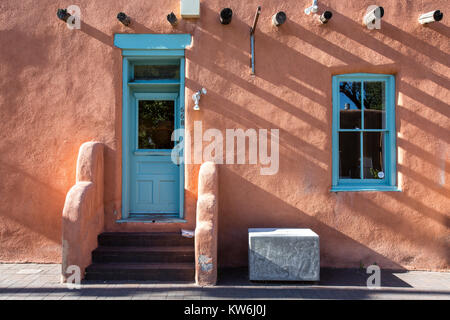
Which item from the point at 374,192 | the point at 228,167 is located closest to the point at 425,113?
the point at 374,192

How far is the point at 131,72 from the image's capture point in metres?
5.78

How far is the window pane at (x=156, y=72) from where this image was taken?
5820 millimetres

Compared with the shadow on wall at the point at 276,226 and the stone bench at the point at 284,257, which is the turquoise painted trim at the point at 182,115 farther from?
the stone bench at the point at 284,257

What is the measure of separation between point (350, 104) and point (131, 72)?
375cm

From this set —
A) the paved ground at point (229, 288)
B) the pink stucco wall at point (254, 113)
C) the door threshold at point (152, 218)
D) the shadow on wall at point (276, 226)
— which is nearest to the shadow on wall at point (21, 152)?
the pink stucco wall at point (254, 113)

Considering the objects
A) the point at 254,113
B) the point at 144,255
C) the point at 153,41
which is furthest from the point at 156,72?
the point at 144,255

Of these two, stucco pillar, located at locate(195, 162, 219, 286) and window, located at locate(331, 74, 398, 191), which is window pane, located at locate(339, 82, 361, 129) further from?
stucco pillar, located at locate(195, 162, 219, 286)

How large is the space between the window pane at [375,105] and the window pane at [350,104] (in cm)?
13

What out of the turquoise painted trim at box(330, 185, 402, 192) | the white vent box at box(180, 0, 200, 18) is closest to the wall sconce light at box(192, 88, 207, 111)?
the white vent box at box(180, 0, 200, 18)

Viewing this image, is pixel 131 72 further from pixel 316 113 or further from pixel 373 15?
pixel 373 15

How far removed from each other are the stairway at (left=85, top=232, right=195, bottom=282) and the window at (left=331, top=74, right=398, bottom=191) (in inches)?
108

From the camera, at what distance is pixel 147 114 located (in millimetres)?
5926

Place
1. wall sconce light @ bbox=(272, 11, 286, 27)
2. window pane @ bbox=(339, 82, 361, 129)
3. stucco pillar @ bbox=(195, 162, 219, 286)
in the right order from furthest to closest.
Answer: window pane @ bbox=(339, 82, 361, 129)
wall sconce light @ bbox=(272, 11, 286, 27)
stucco pillar @ bbox=(195, 162, 219, 286)

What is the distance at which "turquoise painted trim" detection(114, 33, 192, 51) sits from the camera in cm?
549
